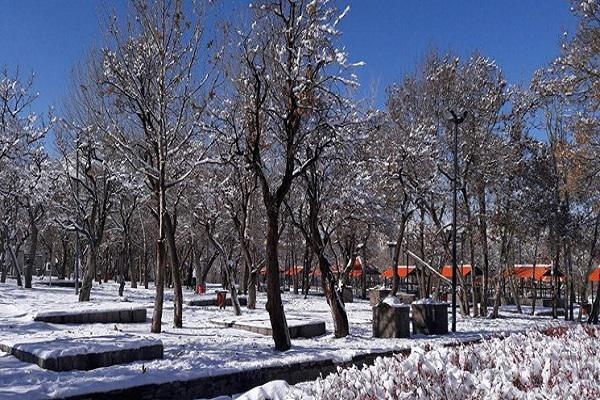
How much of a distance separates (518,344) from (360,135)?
39.8 feet

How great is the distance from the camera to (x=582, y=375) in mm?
4199

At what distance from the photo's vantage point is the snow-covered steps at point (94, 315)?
15.0 m

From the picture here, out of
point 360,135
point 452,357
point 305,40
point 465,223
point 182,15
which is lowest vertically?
→ point 452,357

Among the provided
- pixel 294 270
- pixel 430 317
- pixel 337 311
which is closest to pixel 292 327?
pixel 337 311

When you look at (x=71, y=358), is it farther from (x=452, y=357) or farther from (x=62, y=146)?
(x=62, y=146)

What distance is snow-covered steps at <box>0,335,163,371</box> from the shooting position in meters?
9.02

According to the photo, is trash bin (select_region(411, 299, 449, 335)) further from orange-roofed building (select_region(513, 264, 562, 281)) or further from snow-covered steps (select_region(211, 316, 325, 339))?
orange-roofed building (select_region(513, 264, 562, 281))

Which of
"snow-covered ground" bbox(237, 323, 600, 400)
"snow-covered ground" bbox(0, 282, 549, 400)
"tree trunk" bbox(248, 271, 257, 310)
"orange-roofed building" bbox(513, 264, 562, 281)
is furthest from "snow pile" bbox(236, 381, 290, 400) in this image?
"orange-roofed building" bbox(513, 264, 562, 281)

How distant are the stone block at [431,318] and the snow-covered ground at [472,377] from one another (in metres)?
11.9

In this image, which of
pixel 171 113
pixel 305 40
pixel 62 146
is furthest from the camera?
pixel 62 146

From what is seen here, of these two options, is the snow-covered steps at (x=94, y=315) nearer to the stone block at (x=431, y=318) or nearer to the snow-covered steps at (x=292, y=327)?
the snow-covered steps at (x=292, y=327)

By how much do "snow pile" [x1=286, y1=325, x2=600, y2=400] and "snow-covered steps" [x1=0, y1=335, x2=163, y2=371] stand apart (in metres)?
5.39

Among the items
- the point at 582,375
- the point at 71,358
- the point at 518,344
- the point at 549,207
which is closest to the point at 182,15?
the point at 71,358

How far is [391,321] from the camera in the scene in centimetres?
1550
